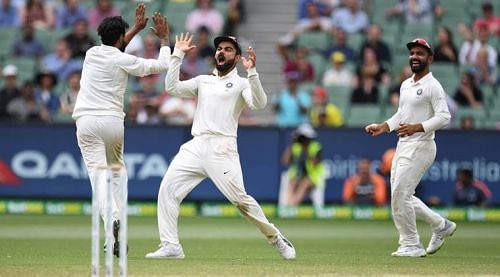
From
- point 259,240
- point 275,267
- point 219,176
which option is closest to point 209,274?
point 275,267

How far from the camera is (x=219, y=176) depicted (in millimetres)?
11281

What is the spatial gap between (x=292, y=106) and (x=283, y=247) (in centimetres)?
820

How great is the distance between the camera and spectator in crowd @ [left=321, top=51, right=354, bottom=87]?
20.4 meters

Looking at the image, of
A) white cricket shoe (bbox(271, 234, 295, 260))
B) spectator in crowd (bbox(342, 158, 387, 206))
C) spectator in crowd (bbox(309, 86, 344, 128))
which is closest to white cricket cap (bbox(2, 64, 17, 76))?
spectator in crowd (bbox(309, 86, 344, 128))

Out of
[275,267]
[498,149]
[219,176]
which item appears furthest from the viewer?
[498,149]

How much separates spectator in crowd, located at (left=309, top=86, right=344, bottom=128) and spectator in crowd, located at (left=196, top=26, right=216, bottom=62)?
211cm

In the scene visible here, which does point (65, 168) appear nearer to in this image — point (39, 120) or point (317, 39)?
point (39, 120)

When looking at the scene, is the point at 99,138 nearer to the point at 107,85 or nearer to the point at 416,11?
the point at 107,85

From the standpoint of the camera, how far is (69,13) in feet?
73.7

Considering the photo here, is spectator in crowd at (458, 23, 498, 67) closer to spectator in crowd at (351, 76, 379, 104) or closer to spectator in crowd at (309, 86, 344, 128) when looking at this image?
spectator in crowd at (351, 76, 379, 104)

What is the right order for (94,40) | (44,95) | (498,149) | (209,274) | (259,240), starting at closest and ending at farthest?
(209,274), (259,240), (498,149), (44,95), (94,40)

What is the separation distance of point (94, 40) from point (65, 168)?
3306 mm

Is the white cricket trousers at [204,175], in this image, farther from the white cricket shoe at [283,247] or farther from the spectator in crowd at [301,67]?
the spectator in crowd at [301,67]

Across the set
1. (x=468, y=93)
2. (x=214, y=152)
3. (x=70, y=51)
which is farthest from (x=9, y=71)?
(x=214, y=152)
